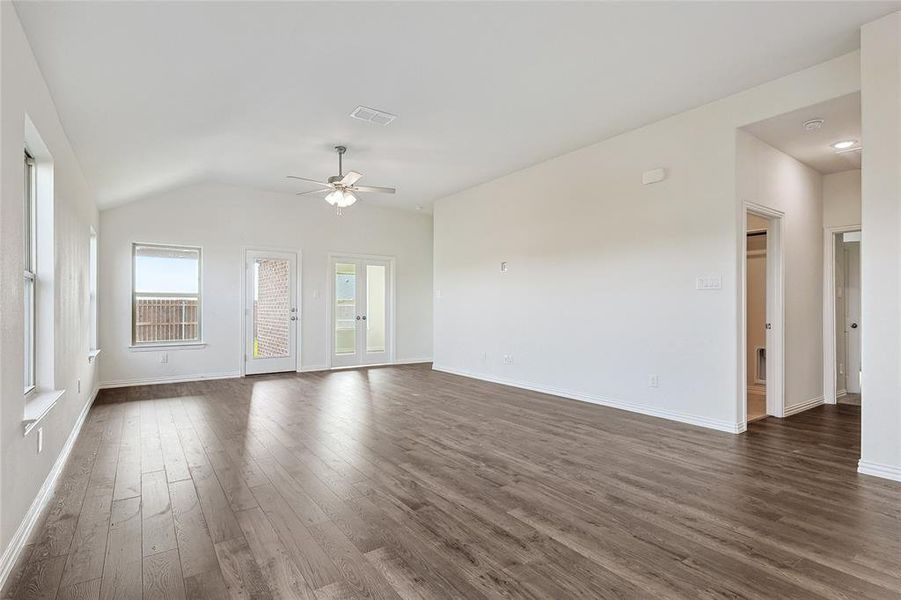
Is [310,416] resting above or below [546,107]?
below

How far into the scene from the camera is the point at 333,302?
8391 millimetres

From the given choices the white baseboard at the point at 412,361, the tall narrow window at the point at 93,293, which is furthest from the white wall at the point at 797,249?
the tall narrow window at the point at 93,293

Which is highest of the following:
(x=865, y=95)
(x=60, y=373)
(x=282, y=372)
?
(x=865, y=95)

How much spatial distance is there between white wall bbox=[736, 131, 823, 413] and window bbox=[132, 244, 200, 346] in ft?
24.3

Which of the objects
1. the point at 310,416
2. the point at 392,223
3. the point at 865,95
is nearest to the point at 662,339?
the point at 865,95

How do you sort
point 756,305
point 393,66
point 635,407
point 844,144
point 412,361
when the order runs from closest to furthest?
1. point 393,66
2. point 844,144
3. point 635,407
4. point 756,305
5. point 412,361

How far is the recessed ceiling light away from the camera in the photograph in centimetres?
447

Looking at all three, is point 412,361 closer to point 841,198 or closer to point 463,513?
point 463,513

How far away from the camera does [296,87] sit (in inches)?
A: 148

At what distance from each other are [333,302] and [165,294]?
8.49ft

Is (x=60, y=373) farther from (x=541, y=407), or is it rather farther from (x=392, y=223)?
(x=392, y=223)

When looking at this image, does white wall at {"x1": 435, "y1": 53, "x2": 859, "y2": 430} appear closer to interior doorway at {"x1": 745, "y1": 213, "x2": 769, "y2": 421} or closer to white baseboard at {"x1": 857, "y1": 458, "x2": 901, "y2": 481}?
white baseboard at {"x1": 857, "y1": 458, "x2": 901, "y2": 481}

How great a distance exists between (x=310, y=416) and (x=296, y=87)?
312 cm

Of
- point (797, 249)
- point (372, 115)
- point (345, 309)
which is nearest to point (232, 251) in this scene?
point (345, 309)
